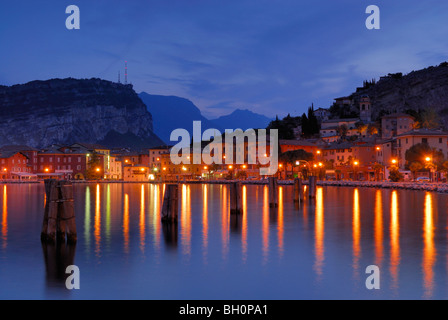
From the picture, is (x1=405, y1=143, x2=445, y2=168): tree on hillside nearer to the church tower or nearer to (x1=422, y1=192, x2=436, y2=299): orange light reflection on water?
(x1=422, y1=192, x2=436, y2=299): orange light reflection on water

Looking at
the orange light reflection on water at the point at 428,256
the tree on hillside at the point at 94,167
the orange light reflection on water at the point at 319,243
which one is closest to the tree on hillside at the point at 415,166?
the orange light reflection on water at the point at 319,243

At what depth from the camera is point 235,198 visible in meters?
39.9

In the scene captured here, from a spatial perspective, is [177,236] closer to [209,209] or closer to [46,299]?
[46,299]

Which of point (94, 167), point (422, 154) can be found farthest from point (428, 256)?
point (94, 167)

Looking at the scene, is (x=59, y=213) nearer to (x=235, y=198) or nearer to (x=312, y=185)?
(x=235, y=198)

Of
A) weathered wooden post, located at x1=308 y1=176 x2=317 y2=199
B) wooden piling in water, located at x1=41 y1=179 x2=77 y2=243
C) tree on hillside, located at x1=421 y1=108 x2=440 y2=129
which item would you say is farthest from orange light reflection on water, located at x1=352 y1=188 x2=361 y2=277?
tree on hillside, located at x1=421 y1=108 x2=440 y2=129

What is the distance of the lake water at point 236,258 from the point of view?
16531 millimetres

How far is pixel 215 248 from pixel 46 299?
11404 mm

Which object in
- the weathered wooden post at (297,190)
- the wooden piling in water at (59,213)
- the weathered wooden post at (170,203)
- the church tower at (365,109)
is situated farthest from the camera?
the church tower at (365,109)

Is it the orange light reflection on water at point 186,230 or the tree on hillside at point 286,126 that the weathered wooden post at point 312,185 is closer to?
the orange light reflection on water at point 186,230

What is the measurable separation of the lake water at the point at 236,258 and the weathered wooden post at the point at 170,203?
2.83ft

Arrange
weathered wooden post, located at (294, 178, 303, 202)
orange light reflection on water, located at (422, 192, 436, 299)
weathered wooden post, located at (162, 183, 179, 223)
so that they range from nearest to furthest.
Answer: orange light reflection on water, located at (422, 192, 436, 299) → weathered wooden post, located at (162, 183, 179, 223) → weathered wooden post, located at (294, 178, 303, 202)

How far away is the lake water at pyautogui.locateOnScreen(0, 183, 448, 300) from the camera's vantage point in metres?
16.5

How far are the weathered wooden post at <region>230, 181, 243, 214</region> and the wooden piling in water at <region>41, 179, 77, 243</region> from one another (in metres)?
15.6
